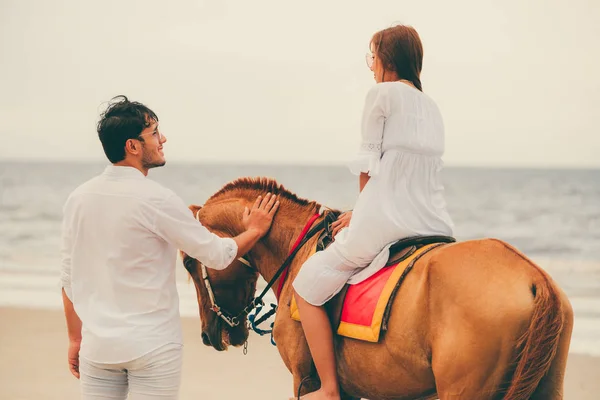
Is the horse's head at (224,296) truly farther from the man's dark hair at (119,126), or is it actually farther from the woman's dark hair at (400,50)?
the woman's dark hair at (400,50)

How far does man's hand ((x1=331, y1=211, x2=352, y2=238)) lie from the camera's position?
255 centimetres

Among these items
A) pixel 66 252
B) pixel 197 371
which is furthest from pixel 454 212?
pixel 66 252

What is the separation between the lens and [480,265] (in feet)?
6.39

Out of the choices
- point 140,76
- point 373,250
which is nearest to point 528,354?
point 373,250

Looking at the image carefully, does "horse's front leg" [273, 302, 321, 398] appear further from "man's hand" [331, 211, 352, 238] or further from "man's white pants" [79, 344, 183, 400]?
"man's white pants" [79, 344, 183, 400]

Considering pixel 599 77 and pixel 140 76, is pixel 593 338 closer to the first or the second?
pixel 599 77

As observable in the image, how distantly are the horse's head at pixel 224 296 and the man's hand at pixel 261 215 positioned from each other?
0.69 ft

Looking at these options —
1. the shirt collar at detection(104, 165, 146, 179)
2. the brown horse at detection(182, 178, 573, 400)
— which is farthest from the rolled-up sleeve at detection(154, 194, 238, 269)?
the brown horse at detection(182, 178, 573, 400)

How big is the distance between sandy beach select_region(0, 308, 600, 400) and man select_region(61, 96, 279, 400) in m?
2.45

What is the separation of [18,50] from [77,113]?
3224 millimetres

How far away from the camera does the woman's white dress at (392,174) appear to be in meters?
2.23

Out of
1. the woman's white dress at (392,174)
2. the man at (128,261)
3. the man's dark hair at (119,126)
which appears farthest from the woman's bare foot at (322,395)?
the man's dark hair at (119,126)

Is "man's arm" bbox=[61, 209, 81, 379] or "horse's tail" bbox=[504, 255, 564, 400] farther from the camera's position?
"man's arm" bbox=[61, 209, 81, 379]

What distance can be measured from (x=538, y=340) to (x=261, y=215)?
123cm
